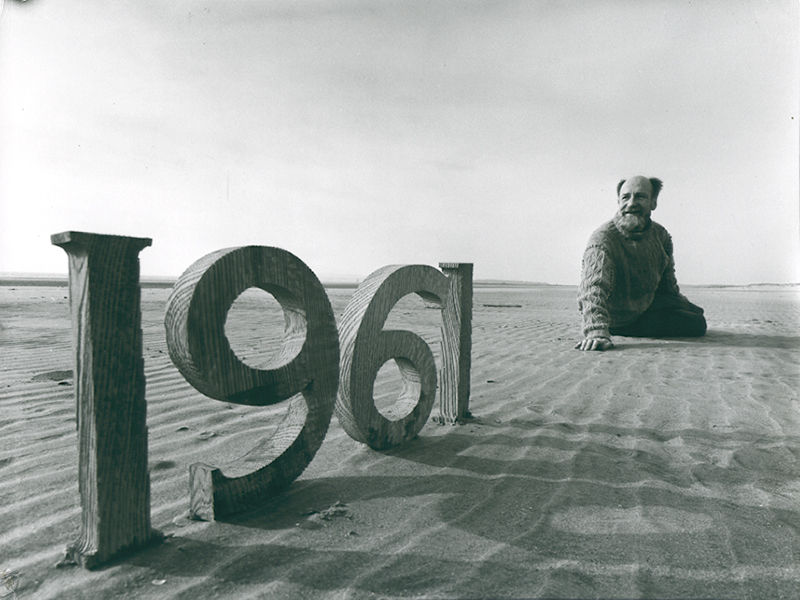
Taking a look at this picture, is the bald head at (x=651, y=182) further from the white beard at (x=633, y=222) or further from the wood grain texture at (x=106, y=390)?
the wood grain texture at (x=106, y=390)

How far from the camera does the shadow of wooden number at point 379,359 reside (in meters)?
2.79

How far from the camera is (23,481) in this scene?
251 cm

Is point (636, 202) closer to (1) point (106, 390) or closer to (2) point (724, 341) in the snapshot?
(2) point (724, 341)

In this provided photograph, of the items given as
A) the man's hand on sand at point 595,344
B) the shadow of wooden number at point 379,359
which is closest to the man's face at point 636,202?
the man's hand on sand at point 595,344

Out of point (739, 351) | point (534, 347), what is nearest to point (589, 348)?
point (534, 347)

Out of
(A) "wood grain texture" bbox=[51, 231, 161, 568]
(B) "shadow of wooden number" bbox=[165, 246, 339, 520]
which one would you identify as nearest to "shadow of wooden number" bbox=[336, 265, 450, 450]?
(B) "shadow of wooden number" bbox=[165, 246, 339, 520]

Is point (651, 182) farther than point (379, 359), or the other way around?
point (651, 182)

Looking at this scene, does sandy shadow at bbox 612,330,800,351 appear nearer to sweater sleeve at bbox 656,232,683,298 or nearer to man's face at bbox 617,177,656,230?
sweater sleeve at bbox 656,232,683,298

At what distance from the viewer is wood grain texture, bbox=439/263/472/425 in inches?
147

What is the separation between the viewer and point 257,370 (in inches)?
90.4

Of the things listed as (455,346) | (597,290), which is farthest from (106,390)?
(597,290)

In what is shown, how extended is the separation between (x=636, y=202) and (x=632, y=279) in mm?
1148

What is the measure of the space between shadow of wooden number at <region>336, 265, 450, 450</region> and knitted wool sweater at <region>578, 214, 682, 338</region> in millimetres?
4852

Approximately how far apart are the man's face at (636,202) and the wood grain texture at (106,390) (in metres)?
7.32
